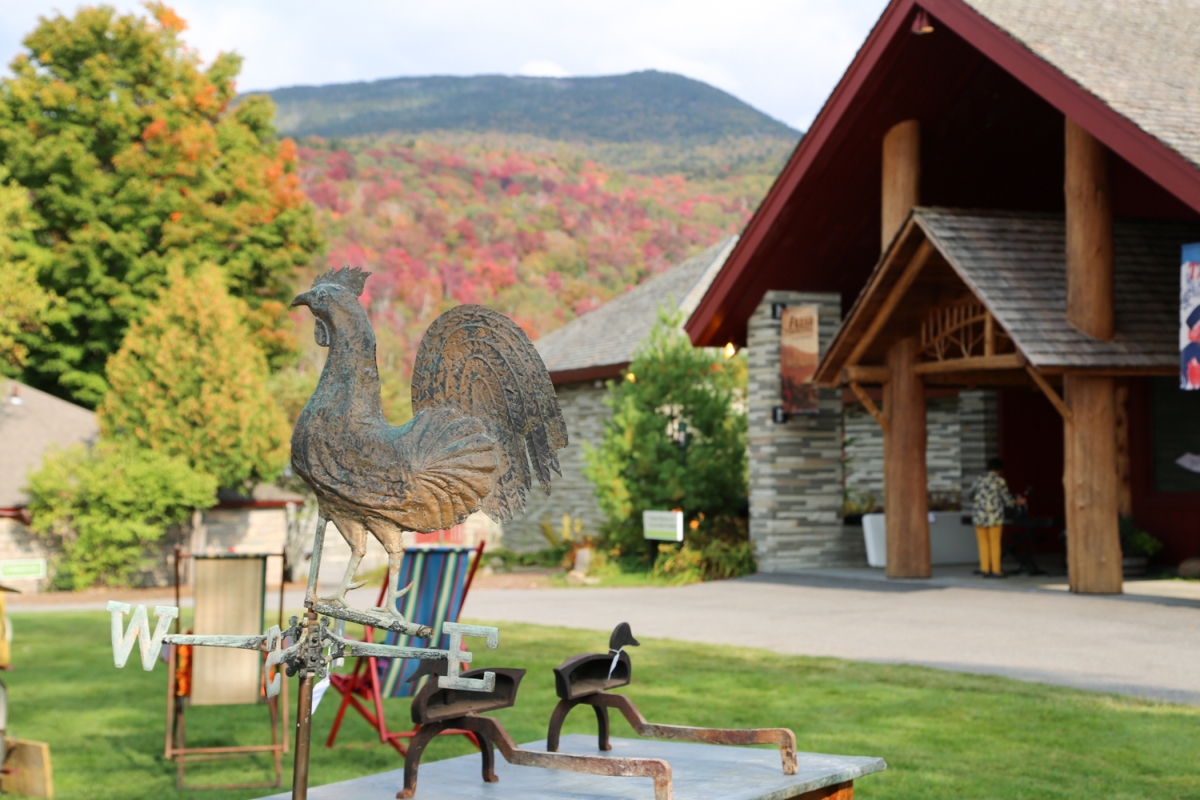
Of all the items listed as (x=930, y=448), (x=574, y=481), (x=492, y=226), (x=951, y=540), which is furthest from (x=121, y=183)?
(x=492, y=226)

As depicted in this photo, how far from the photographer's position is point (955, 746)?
23.3ft

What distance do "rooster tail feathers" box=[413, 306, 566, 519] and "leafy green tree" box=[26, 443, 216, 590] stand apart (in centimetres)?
1886

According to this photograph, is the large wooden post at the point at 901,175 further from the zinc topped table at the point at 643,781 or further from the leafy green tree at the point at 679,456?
the zinc topped table at the point at 643,781

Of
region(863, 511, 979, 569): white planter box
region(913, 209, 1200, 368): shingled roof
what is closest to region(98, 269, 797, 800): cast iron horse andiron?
→ region(913, 209, 1200, 368): shingled roof

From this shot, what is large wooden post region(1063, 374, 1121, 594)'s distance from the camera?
43.4 ft

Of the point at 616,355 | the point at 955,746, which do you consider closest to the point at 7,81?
the point at 616,355

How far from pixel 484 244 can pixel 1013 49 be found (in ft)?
155

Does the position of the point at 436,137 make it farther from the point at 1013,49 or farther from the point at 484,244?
the point at 1013,49

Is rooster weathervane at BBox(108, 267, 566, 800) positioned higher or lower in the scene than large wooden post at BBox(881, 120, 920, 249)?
lower

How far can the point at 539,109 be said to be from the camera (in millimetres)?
118938

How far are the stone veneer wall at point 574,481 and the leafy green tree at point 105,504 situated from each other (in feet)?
21.9

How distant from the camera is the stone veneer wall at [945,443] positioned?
20.5m

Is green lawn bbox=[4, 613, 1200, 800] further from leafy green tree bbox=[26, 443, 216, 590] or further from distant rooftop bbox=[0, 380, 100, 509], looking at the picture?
distant rooftop bbox=[0, 380, 100, 509]

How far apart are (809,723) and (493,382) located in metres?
4.55
